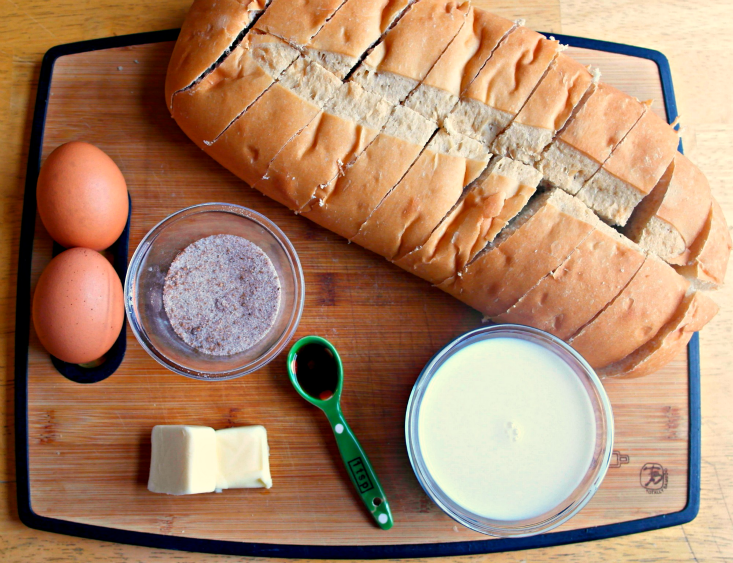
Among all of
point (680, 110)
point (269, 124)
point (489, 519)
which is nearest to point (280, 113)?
point (269, 124)

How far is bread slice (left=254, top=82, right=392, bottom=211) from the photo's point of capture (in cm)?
175

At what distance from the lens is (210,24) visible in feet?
5.85

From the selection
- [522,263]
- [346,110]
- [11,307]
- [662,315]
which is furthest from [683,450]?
[11,307]

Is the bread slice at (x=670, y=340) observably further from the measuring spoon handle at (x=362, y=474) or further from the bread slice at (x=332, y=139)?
the bread slice at (x=332, y=139)

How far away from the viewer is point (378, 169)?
1749 millimetres

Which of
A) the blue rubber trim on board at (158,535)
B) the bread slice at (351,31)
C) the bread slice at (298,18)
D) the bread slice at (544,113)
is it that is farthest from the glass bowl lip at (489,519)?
the bread slice at (298,18)

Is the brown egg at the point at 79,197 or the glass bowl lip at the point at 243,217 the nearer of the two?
the brown egg at the point at 79,197

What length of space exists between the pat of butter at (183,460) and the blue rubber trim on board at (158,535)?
25 centimetres

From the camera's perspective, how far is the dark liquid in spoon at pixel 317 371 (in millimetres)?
1980

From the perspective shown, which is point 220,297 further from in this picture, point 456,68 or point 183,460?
point 456,68

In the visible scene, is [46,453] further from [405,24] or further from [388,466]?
[405,24]

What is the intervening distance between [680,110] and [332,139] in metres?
1.50

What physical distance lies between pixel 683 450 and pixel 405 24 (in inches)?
75.7

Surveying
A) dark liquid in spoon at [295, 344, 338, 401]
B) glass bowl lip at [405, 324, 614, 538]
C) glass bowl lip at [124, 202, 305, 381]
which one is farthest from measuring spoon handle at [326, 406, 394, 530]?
glass bowl lip at [124, 202, 305, 381]
